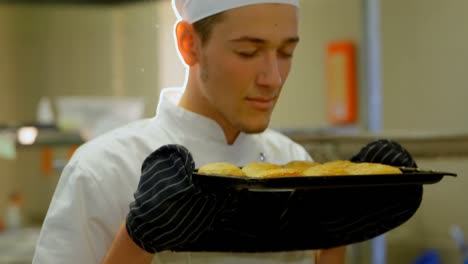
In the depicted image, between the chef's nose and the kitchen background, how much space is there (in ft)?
0.33

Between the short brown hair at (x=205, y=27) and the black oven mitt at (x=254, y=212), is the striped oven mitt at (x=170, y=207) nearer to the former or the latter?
the black oven mitt at (x=254, y=212)

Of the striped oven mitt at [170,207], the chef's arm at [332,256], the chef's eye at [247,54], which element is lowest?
the chef's arm at [332,256]

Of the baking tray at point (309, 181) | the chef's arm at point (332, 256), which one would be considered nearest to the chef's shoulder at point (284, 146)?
the chef's arm at point (332, 256)

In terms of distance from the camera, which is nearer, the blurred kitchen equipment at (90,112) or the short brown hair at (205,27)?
the short brown hair at (205,27)

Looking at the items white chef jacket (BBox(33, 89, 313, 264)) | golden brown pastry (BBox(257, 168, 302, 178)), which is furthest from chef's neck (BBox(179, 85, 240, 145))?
golden brown pastry (BBox(257, 168, 302, 178))

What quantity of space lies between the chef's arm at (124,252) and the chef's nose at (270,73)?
0.26 meters

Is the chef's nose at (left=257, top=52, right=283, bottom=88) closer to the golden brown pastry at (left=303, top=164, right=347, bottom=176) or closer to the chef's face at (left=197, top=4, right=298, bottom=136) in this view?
the chef's face at (left=197, top=4, right=298, bottom=136)

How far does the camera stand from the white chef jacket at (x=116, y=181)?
97 cm

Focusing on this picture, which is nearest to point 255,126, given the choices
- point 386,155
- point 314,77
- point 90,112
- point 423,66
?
point 386,155

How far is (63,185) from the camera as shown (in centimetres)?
101

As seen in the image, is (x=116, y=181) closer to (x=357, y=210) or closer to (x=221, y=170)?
(x=221, y=170)

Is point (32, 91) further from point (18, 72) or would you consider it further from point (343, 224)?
point (343, 224)

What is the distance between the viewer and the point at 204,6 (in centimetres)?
99

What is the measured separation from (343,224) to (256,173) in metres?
0.23
